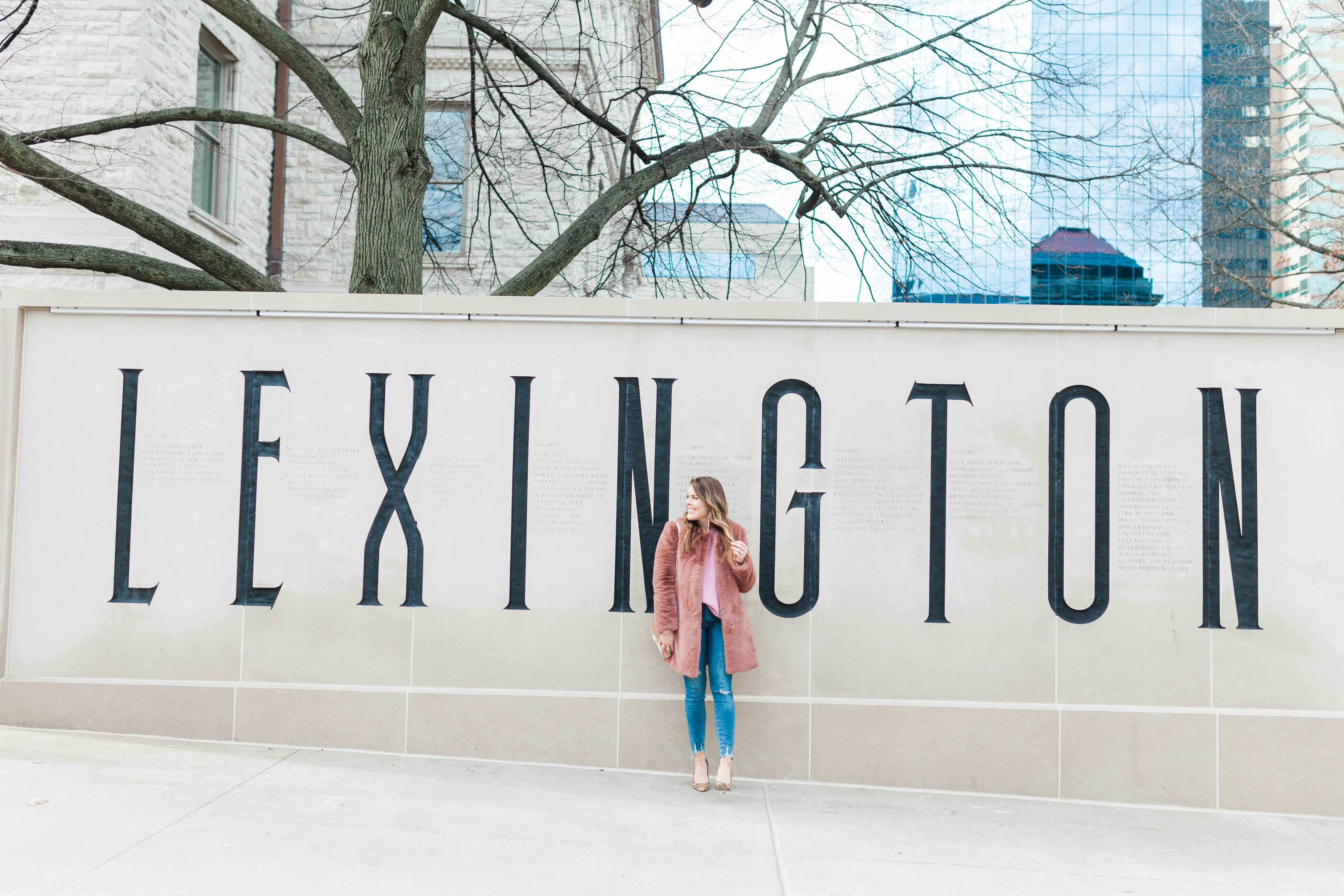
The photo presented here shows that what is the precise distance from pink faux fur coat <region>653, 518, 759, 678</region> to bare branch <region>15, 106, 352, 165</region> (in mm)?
4947

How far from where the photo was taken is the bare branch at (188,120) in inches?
322

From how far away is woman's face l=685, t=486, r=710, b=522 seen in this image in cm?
524

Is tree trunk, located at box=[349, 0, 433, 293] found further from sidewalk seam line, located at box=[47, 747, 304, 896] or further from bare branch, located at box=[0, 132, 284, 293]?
sidewalk seam line, located at box=[47, 747, 304, 896]

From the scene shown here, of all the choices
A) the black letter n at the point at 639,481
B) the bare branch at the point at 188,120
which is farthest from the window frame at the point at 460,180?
the black letter n at the point at 639,481

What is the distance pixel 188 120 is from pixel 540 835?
7.51 m

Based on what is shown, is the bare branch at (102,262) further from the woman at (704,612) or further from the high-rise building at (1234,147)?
the high-rise building at (1234,147)

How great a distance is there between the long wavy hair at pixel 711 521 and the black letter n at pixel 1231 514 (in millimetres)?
2863

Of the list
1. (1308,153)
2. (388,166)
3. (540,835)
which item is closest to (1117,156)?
(388,166)

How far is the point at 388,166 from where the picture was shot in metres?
7.88

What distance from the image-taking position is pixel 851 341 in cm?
583

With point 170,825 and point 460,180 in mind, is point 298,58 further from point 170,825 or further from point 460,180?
point 170,825

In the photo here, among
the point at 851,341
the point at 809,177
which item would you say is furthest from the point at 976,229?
the point at 851,341

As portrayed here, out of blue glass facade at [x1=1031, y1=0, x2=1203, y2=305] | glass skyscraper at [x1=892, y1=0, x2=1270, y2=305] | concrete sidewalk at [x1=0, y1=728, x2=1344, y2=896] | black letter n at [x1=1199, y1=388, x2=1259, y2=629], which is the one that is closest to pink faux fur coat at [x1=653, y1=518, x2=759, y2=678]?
concrete sidewalk at [x1=0, y1=728, x2=1344, y2=896]

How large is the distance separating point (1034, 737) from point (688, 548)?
2.31 m
